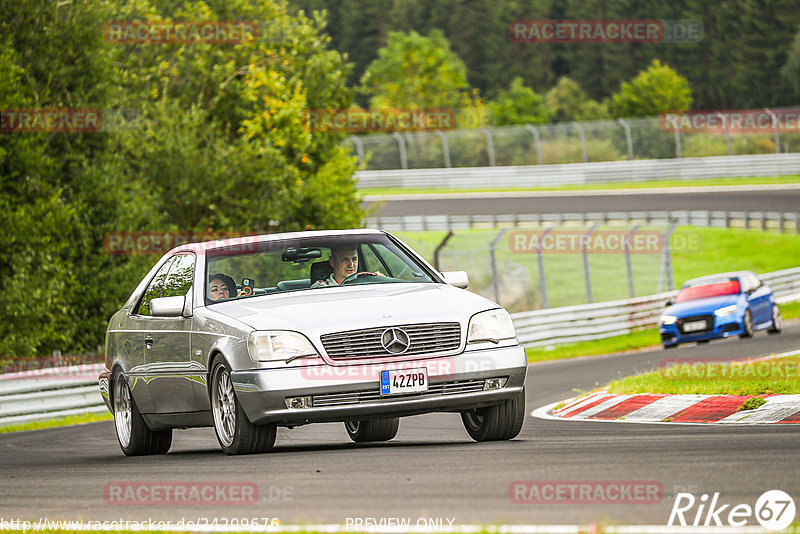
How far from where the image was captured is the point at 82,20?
90.0 ft

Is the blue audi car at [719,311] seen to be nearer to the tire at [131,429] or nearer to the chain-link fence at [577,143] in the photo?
the tire at [131,429]

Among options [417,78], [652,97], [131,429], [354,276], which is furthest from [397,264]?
[417,78]

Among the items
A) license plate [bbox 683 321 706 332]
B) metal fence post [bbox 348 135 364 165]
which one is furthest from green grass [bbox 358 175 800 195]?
license plate [bbox 683 321 706 332]

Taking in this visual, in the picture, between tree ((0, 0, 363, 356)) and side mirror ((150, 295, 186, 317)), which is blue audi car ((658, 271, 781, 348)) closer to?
tree ((0, 0, 363, 356))

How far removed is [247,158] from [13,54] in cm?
860

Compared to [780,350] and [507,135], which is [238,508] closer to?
[780,350]

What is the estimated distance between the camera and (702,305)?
22.8m

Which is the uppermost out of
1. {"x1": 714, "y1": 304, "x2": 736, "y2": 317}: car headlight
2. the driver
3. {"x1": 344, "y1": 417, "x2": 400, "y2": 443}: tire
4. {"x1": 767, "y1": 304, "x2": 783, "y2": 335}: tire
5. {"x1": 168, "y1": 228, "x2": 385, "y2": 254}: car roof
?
{"x1": 168, "y1": 228, "x2": 385, "y2": 254}: car roof

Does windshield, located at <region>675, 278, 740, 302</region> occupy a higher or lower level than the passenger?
lower

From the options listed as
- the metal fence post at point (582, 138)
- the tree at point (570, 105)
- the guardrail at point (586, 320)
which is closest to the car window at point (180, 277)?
the guardrail at point (586, 320)

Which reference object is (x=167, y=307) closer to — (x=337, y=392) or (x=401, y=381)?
(x=337, y=392)

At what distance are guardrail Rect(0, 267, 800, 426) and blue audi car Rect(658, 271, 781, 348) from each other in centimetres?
361

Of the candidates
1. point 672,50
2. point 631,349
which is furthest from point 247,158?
point 672,50

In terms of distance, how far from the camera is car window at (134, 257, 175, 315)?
1016 cm
